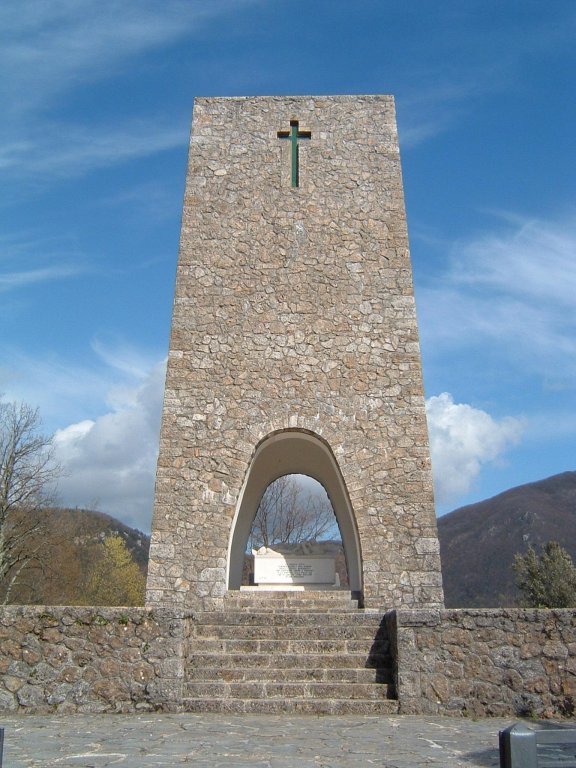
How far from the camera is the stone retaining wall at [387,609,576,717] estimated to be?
5.87 metres

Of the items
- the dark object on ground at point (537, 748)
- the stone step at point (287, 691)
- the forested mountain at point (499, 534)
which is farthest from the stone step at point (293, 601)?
the forested mountain at point (499, 534)

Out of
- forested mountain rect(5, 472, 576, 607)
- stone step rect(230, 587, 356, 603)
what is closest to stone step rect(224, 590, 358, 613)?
stone step rect(230, 587, 356, 603)

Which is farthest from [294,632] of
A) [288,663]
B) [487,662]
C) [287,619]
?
[487,662]

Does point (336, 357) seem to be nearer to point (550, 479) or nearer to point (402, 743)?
point (402, 743)

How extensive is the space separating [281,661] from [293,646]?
25 cm

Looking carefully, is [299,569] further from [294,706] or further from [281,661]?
[294,706]

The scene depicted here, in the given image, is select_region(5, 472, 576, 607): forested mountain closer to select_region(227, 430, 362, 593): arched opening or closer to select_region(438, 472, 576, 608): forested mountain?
select_region(438, 472, 576, 608): forested mountain

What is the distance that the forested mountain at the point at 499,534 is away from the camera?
1752 inches

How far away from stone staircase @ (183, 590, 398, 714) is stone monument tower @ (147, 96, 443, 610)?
108 centimetres

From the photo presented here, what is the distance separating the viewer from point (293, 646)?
6902mm

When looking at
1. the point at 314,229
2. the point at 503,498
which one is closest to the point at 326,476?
the point at 314,229

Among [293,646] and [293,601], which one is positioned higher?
[293,601]

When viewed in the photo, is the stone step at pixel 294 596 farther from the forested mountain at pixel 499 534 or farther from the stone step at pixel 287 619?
the forested mountain at pixel 499 534

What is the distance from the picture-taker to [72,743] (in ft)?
14.8
